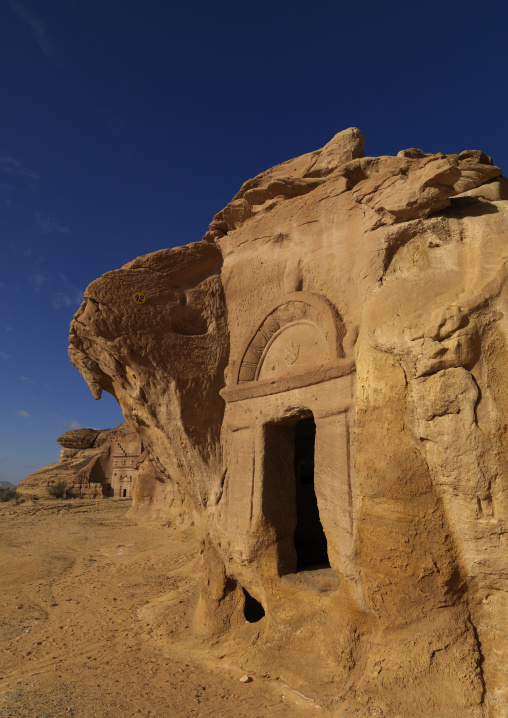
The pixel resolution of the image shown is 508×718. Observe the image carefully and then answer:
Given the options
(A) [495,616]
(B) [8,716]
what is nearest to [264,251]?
(A) [495,616]

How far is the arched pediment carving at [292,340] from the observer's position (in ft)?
17.2

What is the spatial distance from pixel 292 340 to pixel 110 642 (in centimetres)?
450

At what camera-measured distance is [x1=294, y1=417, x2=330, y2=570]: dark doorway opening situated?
23.0 ft

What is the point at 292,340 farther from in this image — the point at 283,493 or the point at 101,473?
the point at 101,473

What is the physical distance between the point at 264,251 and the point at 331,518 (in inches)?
140

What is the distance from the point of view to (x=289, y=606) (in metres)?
5.07

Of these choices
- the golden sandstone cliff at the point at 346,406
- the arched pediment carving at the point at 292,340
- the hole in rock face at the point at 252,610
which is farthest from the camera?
the hole in rock face at the point at 252,610

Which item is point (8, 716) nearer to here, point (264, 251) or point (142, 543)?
point (264, 251)

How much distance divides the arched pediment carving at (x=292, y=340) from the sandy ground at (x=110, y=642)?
327cm

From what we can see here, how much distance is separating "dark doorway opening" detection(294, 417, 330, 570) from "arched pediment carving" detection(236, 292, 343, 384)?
197 centimetres

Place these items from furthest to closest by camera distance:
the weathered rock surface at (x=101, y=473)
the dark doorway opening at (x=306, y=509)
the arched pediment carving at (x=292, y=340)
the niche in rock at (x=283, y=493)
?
the weathered rock surface at (x=101, y=473)
the dark doorway opening at (x=306, y=509)
the niche in rock at (x=283, y=493)
the arched pediment carving at (x=292, y=340)

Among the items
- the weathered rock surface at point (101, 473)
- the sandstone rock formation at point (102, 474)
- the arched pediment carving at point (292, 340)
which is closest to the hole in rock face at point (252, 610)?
the arched pediment carving at point (292, 340)

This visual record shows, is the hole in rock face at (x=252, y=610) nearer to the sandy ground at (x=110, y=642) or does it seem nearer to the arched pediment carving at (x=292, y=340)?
the sandy ground at (x=110, y=642)

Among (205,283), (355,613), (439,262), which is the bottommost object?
(355,613)
